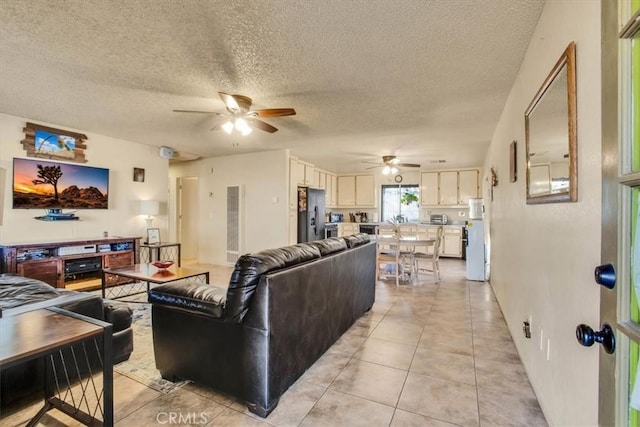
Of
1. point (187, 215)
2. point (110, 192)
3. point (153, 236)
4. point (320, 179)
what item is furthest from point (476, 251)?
point (187, 215)

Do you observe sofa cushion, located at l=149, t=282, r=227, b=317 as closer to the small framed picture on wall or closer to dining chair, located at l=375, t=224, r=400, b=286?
dining chair, located at l=375, t=224, r=400, b=286

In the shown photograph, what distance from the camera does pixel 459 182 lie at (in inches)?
296

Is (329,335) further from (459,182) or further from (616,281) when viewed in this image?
(459,182)

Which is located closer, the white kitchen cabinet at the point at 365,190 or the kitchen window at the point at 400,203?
the kitchen window at the point at 400,203

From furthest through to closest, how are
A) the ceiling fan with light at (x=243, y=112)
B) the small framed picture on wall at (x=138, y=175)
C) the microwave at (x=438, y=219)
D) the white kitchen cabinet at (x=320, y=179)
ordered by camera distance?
the microwave at (x=438, y=219) < the white kitchen cabinet at (x=320, y=179) < the small framed picture on wall at (x=138, y=175) < the ceiling fan with light at (x=243, y=112)

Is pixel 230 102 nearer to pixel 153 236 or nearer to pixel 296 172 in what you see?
pixel 296 172

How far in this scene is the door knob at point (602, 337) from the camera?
671mm

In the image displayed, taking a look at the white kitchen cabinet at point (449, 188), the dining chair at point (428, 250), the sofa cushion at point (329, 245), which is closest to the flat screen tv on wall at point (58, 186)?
the sofa cushion at point (329, 245)

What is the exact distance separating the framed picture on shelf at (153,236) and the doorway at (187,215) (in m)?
1.80

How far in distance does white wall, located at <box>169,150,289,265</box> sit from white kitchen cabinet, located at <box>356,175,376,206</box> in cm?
329

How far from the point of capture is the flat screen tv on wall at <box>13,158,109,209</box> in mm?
3859

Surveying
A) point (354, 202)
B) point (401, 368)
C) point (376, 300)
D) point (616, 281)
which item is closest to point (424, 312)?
point (376, 300)

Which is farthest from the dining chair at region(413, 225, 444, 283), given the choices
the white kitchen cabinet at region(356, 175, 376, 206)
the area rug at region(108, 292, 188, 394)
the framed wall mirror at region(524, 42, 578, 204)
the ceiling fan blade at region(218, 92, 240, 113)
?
the area rug at region(108, 292, 188, 394)

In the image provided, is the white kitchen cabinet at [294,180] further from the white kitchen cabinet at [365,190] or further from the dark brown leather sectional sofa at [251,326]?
the dark brown leather sectional sofa at [251,326]
